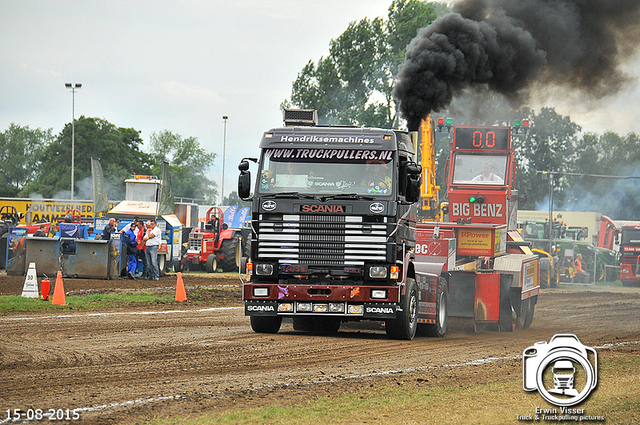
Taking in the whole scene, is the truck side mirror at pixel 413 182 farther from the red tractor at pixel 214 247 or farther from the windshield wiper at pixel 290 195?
the red tractor at pixel 214 247

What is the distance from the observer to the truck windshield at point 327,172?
1241 cm

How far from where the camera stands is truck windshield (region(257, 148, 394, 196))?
40.7ft

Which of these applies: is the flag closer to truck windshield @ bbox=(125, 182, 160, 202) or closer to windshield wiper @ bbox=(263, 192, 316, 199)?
truck windshield @ bbox=(125, 182, 160, 202)

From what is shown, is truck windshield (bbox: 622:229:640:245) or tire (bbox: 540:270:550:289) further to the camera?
truck windshield (bbox: 622:229:640:245)

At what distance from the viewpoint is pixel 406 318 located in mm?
12930

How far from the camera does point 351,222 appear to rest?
40.2 ft

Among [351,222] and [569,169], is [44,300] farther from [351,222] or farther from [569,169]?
[569,169]

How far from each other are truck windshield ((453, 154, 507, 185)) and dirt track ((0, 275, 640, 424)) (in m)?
3.74

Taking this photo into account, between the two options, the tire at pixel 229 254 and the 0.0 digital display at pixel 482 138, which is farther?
the tire at pixel 229 254

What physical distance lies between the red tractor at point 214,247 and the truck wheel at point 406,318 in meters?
19.8

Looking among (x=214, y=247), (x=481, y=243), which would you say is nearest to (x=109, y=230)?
(x=214, y=247)

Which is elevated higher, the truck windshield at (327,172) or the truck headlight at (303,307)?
the truck windshield at (327,172)

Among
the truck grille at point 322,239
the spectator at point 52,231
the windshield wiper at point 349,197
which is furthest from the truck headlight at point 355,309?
the spectator at point 52,231

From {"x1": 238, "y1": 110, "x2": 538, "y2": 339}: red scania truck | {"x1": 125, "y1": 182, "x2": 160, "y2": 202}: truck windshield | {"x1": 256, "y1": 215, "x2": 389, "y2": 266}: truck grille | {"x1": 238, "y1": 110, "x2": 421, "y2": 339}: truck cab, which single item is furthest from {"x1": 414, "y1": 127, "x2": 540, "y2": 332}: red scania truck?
{"x1": 125, "y1": 182, "x2": 160, "y2": 202}: truck windshield
